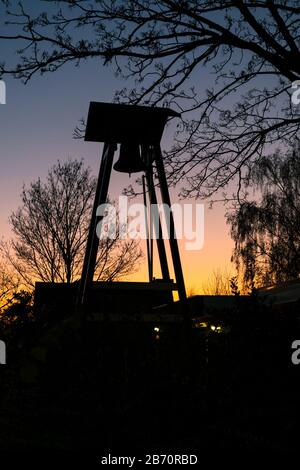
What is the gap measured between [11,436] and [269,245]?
21759mm

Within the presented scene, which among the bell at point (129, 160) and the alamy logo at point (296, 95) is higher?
the alamy logo at point (296, 95)

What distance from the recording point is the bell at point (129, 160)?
7449 mm

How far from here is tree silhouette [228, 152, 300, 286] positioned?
24.1 meters

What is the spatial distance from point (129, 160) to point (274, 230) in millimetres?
18181

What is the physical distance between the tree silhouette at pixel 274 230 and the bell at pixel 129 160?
16784 mm

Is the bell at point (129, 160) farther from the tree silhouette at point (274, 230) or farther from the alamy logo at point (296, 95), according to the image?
the tree silhouette at point (274, 230)

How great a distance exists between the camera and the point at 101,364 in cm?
358

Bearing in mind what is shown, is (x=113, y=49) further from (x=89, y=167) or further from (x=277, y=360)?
(x=89, y=167)

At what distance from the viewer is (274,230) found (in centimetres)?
2466

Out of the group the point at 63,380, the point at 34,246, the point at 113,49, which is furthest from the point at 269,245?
the point at 63,380

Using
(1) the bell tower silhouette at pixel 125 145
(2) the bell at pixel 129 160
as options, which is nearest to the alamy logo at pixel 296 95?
(1) the bell tower silhouette at pixel 125 145

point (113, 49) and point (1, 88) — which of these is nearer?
point (1, 88)

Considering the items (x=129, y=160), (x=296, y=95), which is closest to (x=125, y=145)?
(x=129, y=160)

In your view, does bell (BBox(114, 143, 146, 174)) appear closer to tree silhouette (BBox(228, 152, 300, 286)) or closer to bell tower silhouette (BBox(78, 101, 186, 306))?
bell tower silhouette (BBox(78, 101, 186, 306))
